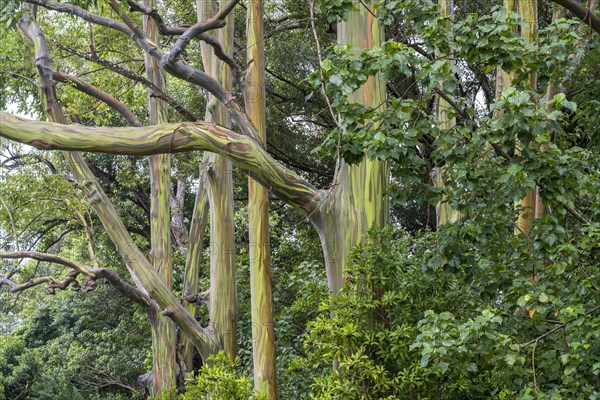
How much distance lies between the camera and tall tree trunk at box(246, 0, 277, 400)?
332 inches

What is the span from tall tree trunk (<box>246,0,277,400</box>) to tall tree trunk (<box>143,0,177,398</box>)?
333 centimetres

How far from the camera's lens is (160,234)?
1212 centimetres

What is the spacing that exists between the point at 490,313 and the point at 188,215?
547 inches

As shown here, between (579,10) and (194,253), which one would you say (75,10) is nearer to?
(194,253)

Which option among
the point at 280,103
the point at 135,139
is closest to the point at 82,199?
the point at 280,103

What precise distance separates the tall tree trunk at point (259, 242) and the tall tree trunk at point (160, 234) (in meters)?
3.33

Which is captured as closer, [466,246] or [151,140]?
[466,246]

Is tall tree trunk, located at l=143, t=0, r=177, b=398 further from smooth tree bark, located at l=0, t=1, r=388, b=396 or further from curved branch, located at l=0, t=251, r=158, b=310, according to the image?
curved branch, located at l=0, t=251, r=158, b=310

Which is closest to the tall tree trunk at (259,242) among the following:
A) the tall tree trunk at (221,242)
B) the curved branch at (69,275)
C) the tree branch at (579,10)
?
the tall tree trunk at (221,242)

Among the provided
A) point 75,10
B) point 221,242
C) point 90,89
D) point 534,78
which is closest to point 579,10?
point 534,78

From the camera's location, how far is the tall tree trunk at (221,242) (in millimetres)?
10547

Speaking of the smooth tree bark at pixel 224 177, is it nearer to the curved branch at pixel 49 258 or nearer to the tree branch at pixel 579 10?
the curved branch at pixel 49 258

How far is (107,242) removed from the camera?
17203 millimetres

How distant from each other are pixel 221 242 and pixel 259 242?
2038 millimetres
